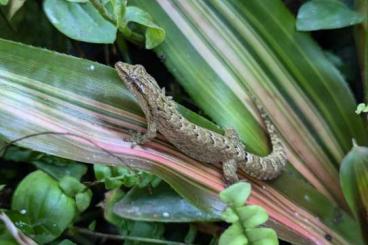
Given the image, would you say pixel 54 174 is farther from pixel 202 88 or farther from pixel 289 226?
pixel 289 226

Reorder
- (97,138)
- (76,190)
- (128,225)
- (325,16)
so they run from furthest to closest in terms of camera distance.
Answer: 1. (325,16)
2. (128,225)
3. (76,190)
4. (97,138)

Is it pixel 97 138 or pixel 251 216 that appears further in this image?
pixel 97 138

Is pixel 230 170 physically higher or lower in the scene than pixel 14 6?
lower

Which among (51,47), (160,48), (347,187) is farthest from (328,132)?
(51,47)

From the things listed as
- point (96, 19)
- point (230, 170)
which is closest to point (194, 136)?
point (230, 170)

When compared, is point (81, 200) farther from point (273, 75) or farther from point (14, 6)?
point (273, 75)

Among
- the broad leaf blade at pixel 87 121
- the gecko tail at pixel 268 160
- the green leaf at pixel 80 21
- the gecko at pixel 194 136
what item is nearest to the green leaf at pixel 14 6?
the green leaf at pixel 80 21

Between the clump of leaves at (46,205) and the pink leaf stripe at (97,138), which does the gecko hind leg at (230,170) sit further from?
the clump of leaves at (46,205)

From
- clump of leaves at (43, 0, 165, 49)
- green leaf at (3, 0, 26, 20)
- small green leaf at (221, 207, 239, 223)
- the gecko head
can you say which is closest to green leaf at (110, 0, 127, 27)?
clump of leaves at (43, 0, 165, 49)
